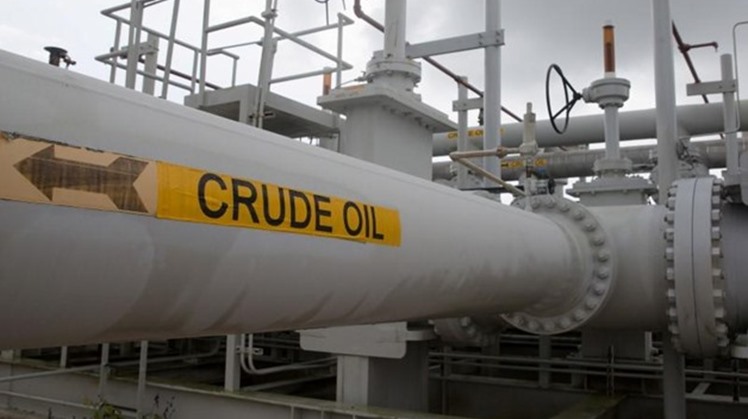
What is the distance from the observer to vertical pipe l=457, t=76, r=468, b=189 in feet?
15.6

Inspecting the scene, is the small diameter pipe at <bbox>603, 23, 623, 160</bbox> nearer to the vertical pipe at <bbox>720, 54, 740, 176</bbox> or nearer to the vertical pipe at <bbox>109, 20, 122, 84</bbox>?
the vertical pipe at <bbox>720, 54, 740, 176</bbox>

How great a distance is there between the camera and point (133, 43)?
4.19 metres

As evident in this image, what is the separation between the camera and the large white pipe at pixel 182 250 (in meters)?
0.90

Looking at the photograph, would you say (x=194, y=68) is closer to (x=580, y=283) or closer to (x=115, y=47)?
(x=115, y=47)

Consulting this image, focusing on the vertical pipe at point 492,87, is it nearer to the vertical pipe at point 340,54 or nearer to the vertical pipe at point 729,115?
the vertical pipe at point 340,54

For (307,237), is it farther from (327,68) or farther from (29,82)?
(327,68)

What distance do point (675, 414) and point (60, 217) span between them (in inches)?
119

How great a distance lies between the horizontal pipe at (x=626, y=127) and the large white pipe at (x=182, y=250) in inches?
227

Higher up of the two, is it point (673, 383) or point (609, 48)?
point (609, 48)

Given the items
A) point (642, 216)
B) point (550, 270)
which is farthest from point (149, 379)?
point (642, 216)

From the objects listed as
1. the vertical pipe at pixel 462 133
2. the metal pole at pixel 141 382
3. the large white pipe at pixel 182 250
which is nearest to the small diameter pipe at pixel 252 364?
the metal pole at pixel 141 382

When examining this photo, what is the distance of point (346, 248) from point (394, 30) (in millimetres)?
2181

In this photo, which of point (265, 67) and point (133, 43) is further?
point (133, 43)

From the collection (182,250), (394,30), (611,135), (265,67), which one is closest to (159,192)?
(182,250)
